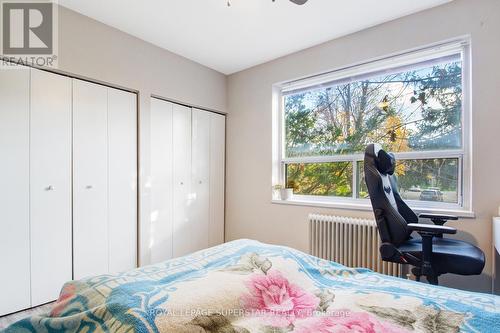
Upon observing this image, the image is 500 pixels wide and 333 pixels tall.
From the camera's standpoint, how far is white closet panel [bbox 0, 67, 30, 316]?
2.06 meters

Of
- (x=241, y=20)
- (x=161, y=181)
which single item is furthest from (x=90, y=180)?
(x=241, y=20)

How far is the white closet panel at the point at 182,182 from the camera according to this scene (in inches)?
126

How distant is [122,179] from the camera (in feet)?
8.94

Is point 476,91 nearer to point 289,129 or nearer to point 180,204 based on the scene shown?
point 289,129

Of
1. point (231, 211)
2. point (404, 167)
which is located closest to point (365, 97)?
point (404, 167)

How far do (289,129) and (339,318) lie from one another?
8.96 ft

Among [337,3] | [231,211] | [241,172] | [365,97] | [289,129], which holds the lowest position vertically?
[231,211]

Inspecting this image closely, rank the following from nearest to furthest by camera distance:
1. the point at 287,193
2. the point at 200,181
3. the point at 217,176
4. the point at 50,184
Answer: the point at 50,184 → the point at 287,193 → the point at 200,181 → the point at 217,176

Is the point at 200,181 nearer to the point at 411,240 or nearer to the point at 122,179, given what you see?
the point at 122,179

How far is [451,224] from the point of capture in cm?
219

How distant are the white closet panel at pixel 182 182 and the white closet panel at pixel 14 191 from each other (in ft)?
4.53

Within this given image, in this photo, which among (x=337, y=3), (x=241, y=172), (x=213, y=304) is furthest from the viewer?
(x=241, y=172)
